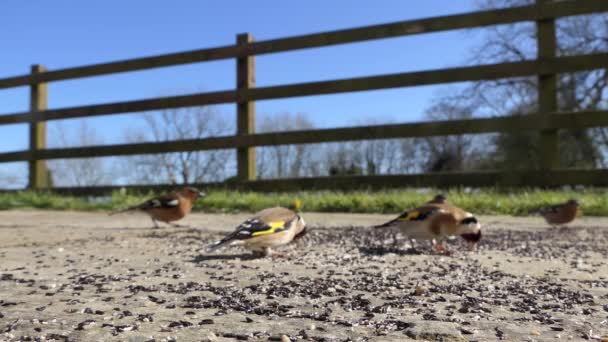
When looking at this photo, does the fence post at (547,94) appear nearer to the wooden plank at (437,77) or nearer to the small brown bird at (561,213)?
the wooden plank at (437,77)

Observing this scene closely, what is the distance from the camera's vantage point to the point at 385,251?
342 centimetres

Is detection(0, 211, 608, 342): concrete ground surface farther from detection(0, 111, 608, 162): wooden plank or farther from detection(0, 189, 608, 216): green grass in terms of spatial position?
detection(0, 111, 608, 162): wooden plank

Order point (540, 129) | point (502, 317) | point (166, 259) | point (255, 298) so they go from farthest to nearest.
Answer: point (540, 129) < point (166, 259) < point (255, 298) < point (502, 317)

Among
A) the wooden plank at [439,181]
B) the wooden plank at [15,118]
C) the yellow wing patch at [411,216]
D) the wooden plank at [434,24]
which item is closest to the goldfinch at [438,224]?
the yellow wing patch at [411,216]

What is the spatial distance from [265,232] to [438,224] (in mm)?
1206

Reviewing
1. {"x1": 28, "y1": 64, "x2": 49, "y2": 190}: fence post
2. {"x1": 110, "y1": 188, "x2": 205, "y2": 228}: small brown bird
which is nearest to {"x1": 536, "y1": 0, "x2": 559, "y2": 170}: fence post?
{"x1": 110, "y1": 188, "x2": 205, "y2": 228}: small brown bird

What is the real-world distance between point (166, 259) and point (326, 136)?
4.37 m

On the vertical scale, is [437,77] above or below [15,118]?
above

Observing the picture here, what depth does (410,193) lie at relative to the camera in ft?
21.0

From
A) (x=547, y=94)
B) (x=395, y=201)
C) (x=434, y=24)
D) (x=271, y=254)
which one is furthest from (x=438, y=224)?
(x=434, y=24)

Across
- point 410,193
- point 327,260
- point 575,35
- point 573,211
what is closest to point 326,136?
point 410,193

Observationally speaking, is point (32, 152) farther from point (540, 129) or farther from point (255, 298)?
point (255, 298)

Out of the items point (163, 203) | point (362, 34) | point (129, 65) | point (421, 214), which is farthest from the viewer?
point (129, 65)

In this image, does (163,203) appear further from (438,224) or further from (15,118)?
(15,118)
